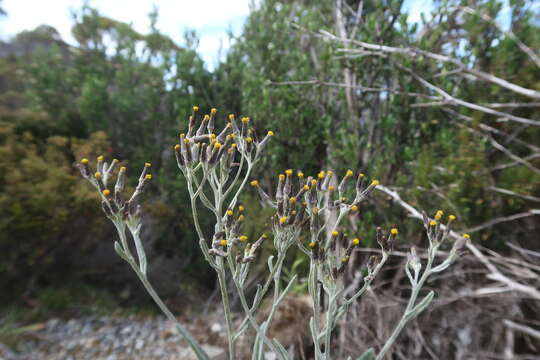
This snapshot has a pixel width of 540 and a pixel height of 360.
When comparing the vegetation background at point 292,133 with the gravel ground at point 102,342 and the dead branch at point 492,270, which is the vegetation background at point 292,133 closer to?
the dead branch at point 492,270

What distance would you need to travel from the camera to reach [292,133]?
3.53 m

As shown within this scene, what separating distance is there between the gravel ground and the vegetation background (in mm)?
346

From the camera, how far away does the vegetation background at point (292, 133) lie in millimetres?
2785

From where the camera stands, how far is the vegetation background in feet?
9.14

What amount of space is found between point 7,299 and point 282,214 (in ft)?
14.8

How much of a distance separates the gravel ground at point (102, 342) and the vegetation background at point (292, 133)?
0.35 m

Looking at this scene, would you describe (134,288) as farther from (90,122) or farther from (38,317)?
(90,122)

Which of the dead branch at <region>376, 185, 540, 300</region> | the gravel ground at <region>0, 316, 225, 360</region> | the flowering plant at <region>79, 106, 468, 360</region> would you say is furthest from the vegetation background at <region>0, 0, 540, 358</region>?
the flowering plant at <region>79, 106, 468, 360</region>

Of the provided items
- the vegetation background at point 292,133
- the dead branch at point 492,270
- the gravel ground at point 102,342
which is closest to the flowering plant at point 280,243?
the dead branch at point 492,270

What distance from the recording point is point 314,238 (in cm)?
108

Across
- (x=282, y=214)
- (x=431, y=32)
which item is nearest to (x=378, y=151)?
(x=431, y=32)

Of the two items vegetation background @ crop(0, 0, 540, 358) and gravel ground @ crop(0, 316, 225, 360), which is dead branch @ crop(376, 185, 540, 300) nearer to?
vegetation background @ crop(0, 0, 540, 358)

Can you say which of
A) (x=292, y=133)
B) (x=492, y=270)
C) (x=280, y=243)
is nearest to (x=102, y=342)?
(x=292, y=133)

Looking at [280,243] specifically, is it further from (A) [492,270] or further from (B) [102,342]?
(B) [102,342]
